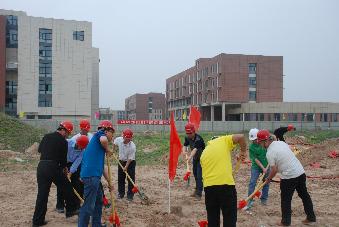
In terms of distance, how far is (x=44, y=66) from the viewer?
47156 millimetres

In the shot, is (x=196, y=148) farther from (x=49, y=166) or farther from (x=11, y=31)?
(x=11, y=31)

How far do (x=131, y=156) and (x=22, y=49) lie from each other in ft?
136

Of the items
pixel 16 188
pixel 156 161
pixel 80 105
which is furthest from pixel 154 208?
pixel 80 105

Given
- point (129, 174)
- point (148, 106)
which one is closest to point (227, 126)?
point (129, 174)

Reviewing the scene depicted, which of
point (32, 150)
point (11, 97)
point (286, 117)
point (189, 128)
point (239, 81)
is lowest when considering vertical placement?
point (32, 150)

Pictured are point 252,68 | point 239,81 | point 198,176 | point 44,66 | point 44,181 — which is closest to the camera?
point 44,181

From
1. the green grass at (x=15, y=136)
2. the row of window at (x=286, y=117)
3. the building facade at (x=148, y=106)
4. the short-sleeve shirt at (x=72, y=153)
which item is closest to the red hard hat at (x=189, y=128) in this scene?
the short-sleeve shirt at (x=72, y=153)

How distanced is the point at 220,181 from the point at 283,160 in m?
2.18

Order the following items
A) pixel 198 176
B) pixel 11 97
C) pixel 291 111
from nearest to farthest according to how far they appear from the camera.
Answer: pixel 198 176 < pixel 11 97 < pixel 291 111

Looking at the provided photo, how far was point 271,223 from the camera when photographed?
24.1 ft

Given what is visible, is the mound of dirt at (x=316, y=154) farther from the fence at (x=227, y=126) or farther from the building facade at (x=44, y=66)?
the building facade at (x=44, y=66)

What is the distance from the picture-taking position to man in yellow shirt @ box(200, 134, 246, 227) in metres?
5.16

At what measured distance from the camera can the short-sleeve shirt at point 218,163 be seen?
16.9 feet

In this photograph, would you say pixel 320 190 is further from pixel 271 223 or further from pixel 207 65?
pixel 207 65
